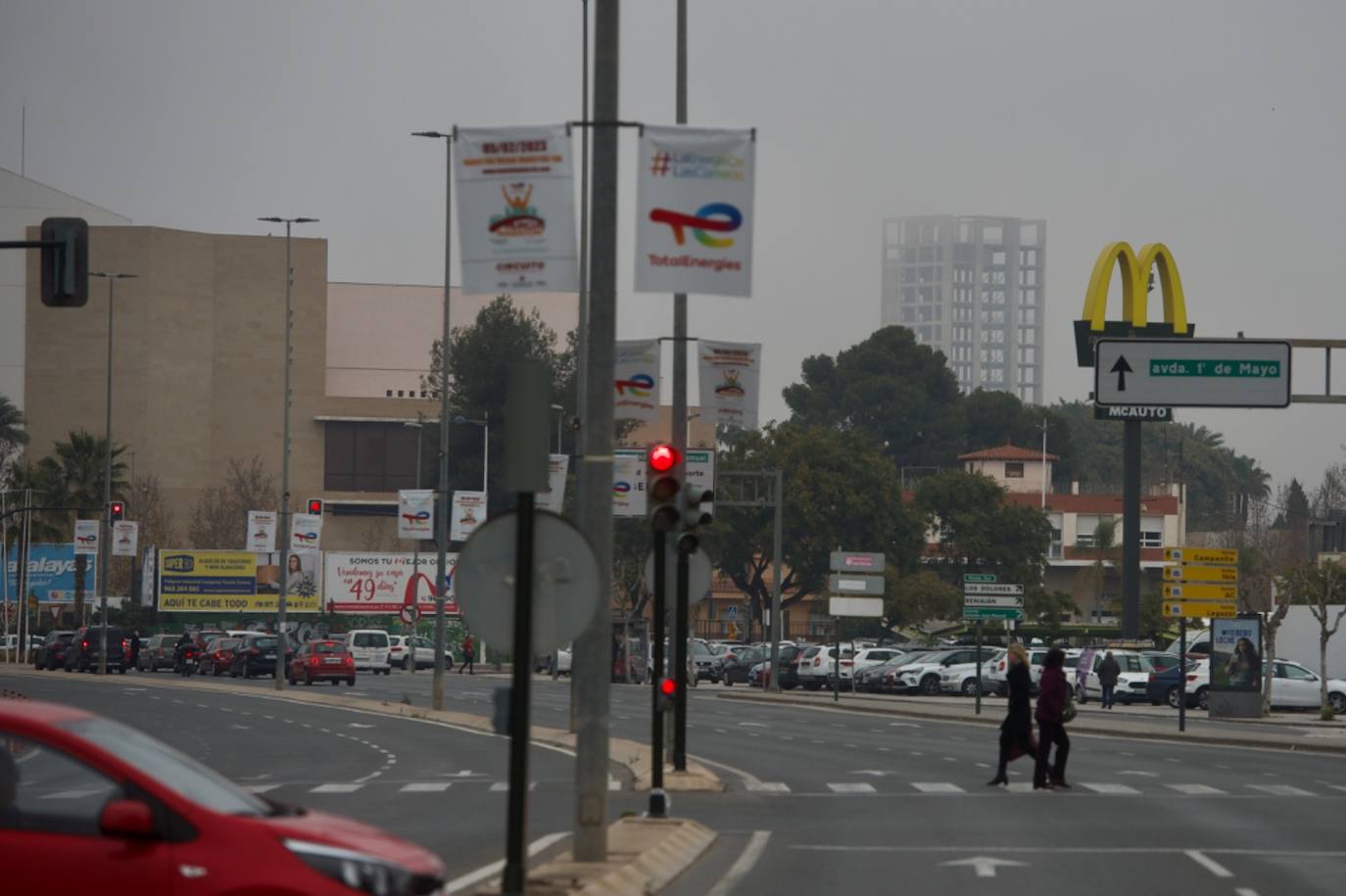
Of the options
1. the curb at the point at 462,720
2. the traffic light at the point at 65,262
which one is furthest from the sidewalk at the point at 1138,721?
the traffic light at the point at 65,262

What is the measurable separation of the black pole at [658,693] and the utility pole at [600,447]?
409 cm

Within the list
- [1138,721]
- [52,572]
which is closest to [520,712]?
[1138,721]

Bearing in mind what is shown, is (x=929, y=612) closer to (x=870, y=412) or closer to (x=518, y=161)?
(x=870, y=412)

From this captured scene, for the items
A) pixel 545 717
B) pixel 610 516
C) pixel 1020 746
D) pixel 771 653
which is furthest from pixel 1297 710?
pixel 610 516

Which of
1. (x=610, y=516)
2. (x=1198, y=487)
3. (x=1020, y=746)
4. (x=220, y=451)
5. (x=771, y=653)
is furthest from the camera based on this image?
(x=1198, y=487)

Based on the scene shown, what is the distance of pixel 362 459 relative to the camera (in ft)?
433

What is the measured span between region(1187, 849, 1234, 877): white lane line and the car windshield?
9.53 meters

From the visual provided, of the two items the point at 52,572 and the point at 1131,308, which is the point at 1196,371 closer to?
the point at 1131,308

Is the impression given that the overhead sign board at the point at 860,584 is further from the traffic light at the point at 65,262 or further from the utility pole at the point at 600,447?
the utility pole at the point at 600,447

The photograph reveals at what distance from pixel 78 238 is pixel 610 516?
490 inches

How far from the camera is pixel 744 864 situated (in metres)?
17.2

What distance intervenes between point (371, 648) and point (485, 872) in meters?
70.1

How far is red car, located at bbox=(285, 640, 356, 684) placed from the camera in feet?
226

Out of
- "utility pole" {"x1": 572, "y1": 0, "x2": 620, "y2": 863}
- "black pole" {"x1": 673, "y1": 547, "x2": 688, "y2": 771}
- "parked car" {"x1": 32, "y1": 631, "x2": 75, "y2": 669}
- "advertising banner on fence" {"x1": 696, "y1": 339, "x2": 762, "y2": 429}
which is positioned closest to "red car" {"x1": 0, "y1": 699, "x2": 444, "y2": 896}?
"utility pole" {"x1": 572, "y1": 0, "x2": 620, "y2": 863}
